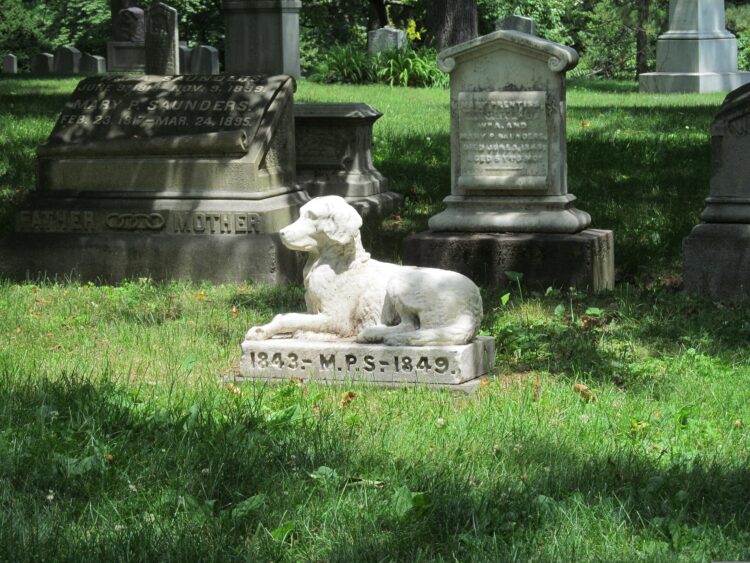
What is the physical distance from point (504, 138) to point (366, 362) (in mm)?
3678

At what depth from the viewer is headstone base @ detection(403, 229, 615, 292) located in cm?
944

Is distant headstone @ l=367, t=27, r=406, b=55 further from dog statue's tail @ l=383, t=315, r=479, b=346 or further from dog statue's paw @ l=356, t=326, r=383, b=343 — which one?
dog statue's tail @ l=383, t=315, r=479, b=346

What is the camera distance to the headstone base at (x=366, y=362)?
6.45 m

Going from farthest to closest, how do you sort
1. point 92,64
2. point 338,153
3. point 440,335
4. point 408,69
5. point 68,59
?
point 68,59 < point 92,64 < point 408,69 < point 338,153 < point 440,335

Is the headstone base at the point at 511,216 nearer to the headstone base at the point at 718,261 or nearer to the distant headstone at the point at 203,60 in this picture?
the headstone base at the point at 718,261

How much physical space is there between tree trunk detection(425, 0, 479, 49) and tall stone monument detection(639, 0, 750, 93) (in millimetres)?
4405

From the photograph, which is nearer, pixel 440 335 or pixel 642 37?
pixel 440 335

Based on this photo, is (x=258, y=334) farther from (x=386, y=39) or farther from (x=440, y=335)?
(x=386, y=39)

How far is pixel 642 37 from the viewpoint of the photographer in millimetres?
43000

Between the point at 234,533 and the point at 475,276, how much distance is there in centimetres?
550

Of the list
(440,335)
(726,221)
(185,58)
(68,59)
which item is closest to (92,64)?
(68,59)

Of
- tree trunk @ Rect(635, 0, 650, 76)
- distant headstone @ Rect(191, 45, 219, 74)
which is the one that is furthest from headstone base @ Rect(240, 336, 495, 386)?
tree trunk @ Rect(635, 0, 650, 76)

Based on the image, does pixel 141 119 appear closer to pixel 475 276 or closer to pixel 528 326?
pixel 475 276

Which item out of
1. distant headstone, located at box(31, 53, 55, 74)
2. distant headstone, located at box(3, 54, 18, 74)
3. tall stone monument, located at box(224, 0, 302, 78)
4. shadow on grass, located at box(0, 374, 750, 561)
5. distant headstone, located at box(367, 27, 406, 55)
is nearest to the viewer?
shadow on grass, located at box(0, 374, 750, 561)
